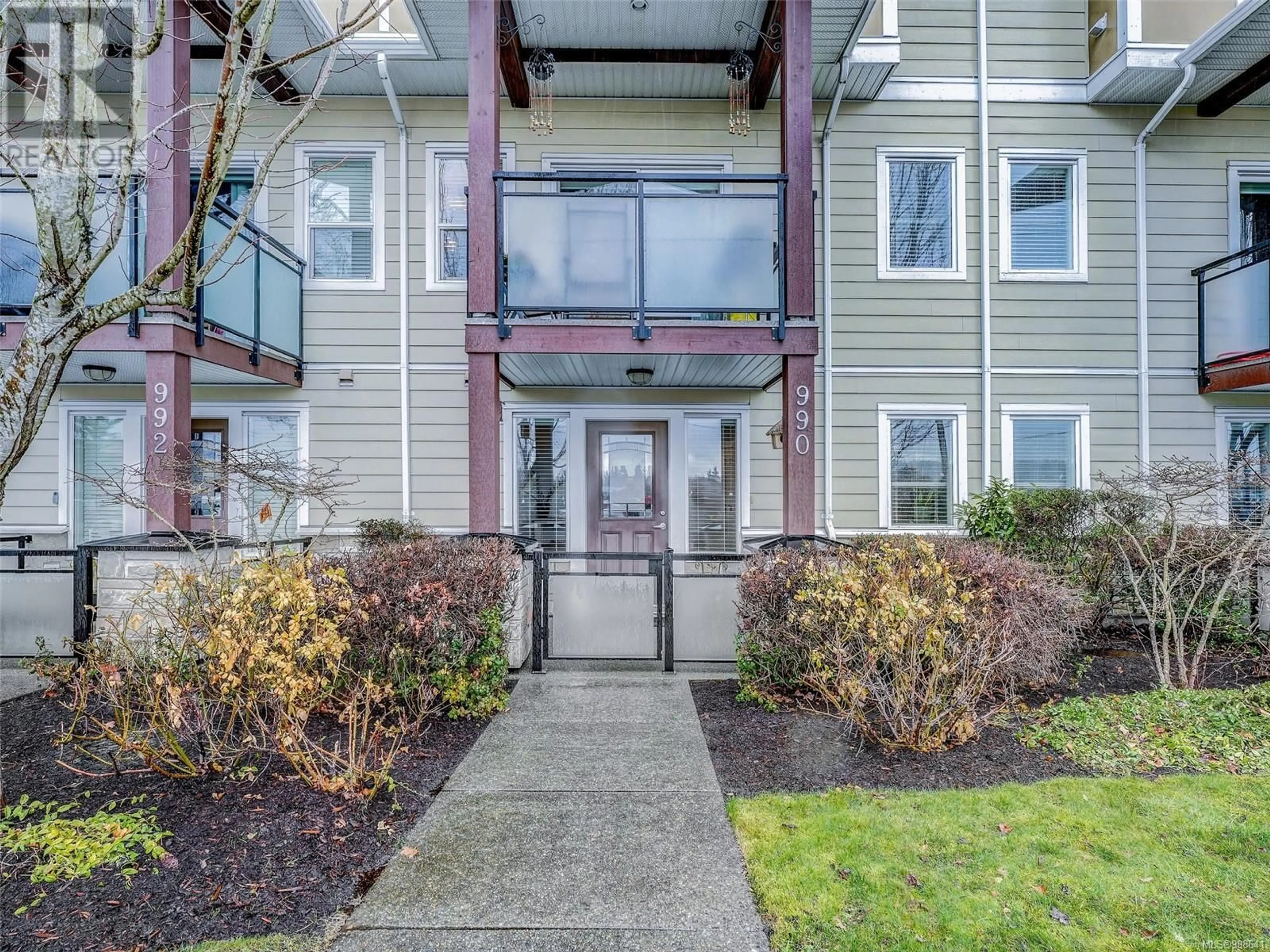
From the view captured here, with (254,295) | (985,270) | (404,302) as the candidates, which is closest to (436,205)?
(404,302)

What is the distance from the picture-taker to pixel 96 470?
7496 mm

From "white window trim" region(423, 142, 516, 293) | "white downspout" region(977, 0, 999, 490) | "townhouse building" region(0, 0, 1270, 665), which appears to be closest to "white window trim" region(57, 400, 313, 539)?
"townhouse building" region(0, 0, 1270, 665)

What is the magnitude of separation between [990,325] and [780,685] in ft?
18.3

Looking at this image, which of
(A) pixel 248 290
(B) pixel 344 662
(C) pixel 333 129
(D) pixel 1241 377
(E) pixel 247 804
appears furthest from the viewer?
(C) pixel 333 129

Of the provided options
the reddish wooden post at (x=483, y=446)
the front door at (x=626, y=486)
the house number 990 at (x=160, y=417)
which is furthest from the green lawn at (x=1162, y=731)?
the house number 990 at (x=160, y=417)

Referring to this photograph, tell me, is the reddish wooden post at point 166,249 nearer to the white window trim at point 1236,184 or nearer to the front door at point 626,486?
the front door at point 626,486

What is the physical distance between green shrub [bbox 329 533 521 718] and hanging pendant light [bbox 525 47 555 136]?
528 cm

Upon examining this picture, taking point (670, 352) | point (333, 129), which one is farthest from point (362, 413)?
point (670, 352)

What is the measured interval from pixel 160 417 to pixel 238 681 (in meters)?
3.51

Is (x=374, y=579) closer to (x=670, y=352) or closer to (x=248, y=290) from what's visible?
(x=670, y=352)

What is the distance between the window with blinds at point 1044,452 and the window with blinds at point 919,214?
7.22 feet

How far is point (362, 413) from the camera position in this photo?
24.9 feet

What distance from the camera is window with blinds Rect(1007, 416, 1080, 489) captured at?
7.70 meters

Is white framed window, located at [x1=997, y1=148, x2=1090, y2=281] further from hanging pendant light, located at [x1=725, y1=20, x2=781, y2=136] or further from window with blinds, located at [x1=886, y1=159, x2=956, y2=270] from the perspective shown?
hanging pendant light, located at [x1=725, y1=20, x2=781, y2=136]
